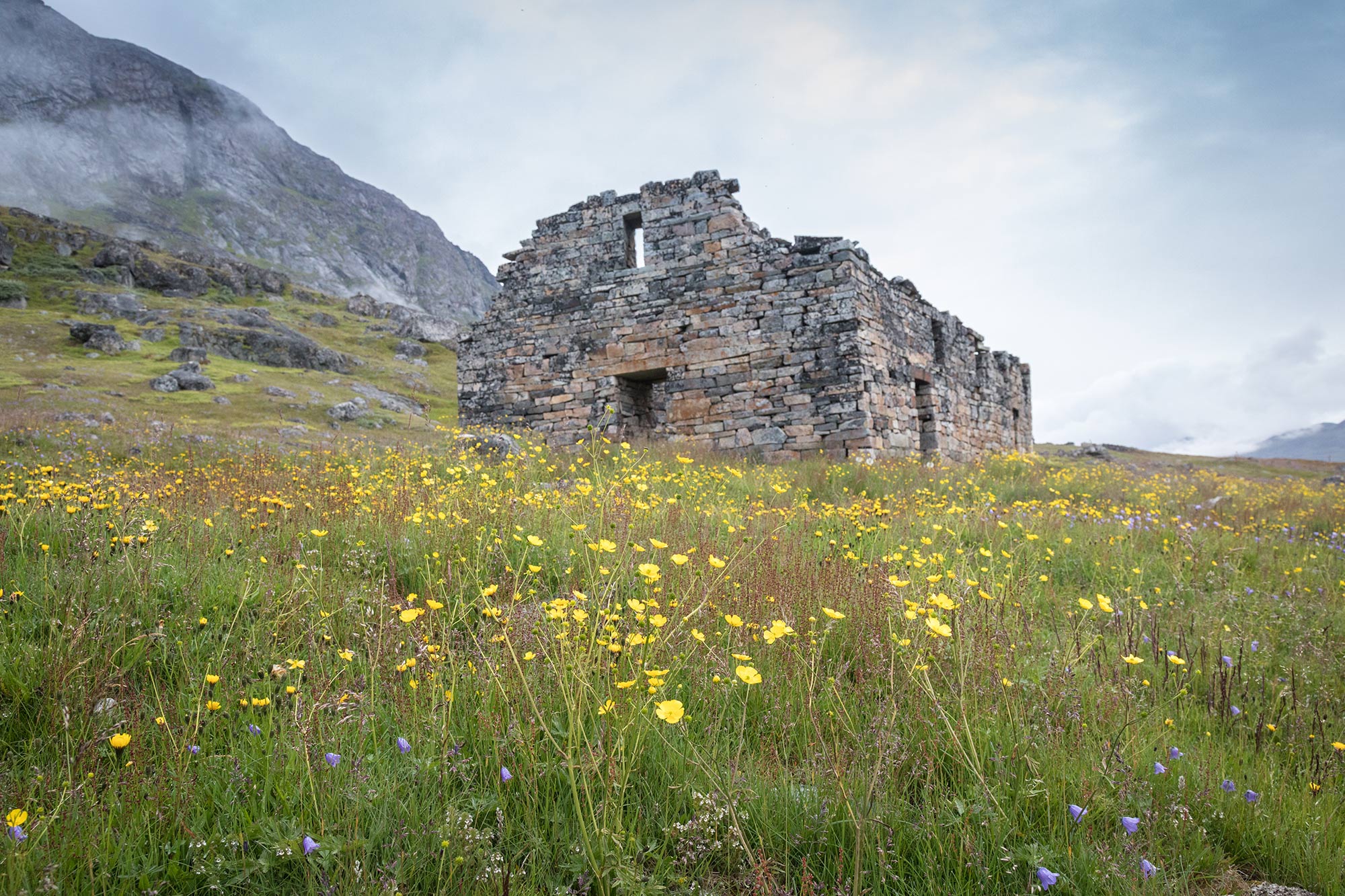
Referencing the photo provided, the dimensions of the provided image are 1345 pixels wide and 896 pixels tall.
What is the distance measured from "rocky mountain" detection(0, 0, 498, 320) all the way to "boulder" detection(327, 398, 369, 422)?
311 ft

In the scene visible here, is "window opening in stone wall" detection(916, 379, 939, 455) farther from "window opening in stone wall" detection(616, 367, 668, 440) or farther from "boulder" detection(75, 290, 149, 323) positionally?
"boulder" detection(75, 290, 149, 323)

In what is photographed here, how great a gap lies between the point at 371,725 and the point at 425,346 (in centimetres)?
6104

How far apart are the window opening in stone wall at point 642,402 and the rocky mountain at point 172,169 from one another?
109538 millimetres

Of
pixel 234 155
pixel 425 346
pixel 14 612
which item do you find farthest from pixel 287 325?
pixel 234 155

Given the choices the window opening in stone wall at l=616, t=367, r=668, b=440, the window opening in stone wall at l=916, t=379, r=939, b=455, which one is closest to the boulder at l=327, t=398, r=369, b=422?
the window opening in stone wall at l=616, t=367, r=668, b=440

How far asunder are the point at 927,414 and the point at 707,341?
530 centimetres

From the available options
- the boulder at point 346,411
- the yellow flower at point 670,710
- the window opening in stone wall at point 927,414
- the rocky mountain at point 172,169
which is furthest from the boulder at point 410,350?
the rocky mountain at point 172,169

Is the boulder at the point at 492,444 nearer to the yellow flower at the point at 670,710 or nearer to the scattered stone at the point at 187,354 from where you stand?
the yellow flower at the point at 670,710

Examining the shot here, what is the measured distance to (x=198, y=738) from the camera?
2010 millimetres

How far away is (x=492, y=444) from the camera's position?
35.7 feet

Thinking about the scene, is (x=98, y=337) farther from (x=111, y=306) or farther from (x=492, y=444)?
(x=492, y=444)

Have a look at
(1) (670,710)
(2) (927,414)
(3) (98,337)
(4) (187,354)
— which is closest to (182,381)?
(4) (187,354)

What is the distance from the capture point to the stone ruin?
38.5 feet

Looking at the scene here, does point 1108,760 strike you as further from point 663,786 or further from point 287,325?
point 287,325
